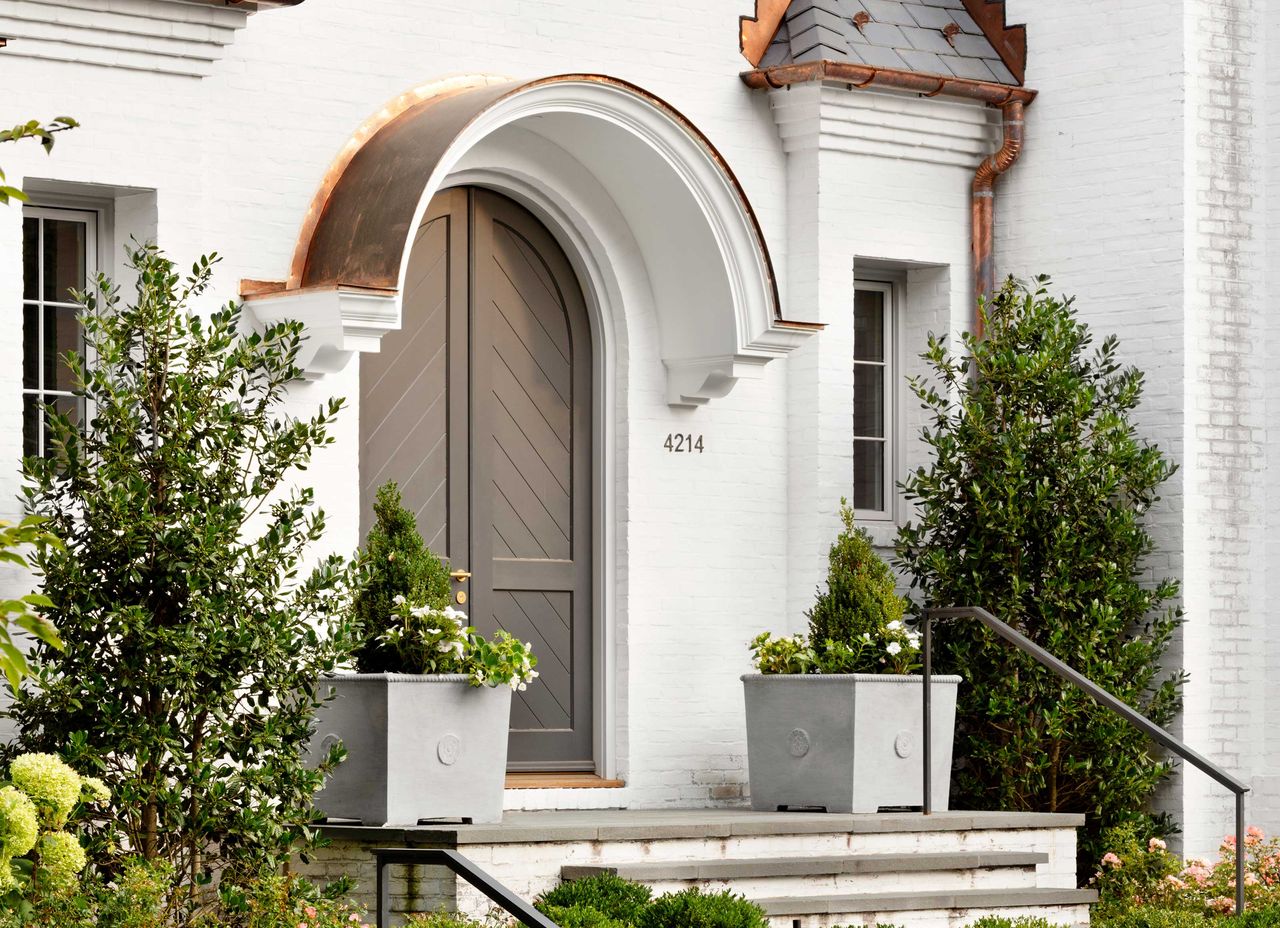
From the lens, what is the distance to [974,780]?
1093 centimetres

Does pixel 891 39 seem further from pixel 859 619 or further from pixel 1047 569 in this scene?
pixel 859 619

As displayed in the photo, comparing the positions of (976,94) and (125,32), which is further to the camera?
(976,94)

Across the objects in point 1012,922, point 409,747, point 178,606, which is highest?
point 178,606

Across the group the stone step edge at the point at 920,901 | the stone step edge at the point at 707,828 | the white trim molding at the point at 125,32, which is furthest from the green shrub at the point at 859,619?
the white trim molding at the point at 125,32

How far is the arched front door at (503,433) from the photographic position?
1016 cm

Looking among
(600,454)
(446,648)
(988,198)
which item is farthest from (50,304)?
(988,198)

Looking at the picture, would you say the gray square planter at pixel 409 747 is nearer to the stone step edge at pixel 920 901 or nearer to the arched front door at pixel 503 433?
the stone step edge at pixel 920 901

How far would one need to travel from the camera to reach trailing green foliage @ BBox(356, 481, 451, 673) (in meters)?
8.88

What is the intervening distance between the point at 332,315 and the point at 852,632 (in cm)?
284

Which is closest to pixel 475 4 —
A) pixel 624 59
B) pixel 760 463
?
pixel 624 59

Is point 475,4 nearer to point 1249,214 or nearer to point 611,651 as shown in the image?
point 611,651

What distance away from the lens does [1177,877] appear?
33.5ft

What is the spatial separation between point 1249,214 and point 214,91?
5271 millimetres

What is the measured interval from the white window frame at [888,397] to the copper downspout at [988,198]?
45cm
